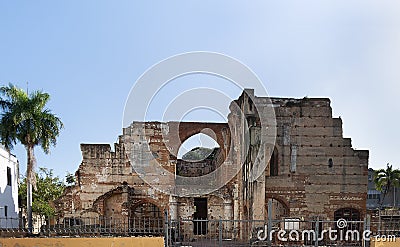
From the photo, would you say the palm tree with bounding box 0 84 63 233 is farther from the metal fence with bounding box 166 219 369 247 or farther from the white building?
the metal fence with bounding box 166 219 369 247

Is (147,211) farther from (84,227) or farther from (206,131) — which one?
(84,227)

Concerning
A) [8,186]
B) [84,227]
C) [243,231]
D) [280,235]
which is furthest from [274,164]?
[8,186]

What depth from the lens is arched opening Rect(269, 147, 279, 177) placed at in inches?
912

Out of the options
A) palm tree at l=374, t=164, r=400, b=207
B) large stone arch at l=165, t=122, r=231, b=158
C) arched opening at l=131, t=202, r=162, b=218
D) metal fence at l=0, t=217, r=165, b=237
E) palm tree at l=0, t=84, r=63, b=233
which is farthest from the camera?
palm tree at l=374, t=164, r=400, b=207

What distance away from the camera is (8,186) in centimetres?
2903

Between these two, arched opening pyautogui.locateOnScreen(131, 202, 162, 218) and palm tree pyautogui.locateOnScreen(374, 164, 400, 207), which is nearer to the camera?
arched opening pyautogui.locateOnScreen(131, 202, 162, 218)

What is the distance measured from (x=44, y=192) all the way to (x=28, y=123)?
15.3m

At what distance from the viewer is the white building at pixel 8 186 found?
27.1 meters

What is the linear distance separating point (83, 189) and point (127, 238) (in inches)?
522

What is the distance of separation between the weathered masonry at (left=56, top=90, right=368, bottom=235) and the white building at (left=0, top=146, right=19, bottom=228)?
4961 millimetres

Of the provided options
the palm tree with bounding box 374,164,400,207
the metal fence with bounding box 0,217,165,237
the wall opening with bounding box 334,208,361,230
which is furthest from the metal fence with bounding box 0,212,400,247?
the palm tree with bounding box 374,164,400,207

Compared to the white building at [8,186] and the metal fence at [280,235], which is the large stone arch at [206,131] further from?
the white building at [8,186]

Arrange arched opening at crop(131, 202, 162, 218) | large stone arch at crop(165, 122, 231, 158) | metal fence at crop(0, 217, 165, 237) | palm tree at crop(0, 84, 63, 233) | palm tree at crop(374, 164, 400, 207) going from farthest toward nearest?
1. palm tree at crop(374, 164, 400, 207)
2. large stone arch at crop(165, 122, 231, 158)
3. arched opening at crop(131, 202, 162, 218)
4. palm tree at crop(0, 84, 63, 233)
5. metal fence at crop(0, 217, 165, 237)

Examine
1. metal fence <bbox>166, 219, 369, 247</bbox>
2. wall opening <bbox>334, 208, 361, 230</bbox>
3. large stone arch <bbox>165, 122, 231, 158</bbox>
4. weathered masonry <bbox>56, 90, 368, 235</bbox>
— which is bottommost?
metal fence <bbox>166, 219, 369, 247</bbox>
